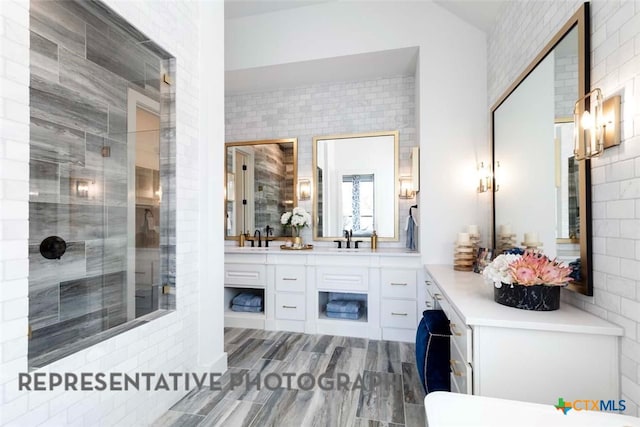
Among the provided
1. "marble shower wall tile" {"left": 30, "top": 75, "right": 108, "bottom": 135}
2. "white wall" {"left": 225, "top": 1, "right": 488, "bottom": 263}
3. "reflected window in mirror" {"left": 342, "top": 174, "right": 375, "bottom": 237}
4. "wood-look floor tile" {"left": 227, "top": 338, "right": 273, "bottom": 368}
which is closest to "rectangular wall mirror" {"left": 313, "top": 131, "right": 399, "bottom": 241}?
"reflected window in mirror" {"left": 342, "top": 174, "right": 375, "bottom": 237}

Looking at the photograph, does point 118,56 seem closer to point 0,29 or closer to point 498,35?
point 0,29

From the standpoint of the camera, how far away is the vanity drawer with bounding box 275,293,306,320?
344cm

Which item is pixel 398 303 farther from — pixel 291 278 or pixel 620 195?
pixel 620 195

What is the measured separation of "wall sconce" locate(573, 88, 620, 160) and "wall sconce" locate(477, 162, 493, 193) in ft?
4.39

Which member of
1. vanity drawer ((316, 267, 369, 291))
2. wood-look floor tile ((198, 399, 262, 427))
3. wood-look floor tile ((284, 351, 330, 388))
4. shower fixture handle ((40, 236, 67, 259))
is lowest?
wood-look floor tile ((284, 351, 330, 388))

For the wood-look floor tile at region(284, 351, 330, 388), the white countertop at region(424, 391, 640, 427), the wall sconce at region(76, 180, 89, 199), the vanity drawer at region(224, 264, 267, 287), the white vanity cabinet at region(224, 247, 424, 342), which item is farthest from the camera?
the vanity drawer at region(224, 264, 267, 287)

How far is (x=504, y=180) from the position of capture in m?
2.53

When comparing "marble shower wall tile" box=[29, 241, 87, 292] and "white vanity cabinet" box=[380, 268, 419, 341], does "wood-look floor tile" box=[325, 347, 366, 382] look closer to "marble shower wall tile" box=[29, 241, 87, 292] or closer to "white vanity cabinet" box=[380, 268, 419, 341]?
"white vanity cabinet" box=[380, 268, 419, 341]

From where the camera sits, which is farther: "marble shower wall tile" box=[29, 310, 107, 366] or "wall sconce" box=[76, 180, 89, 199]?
"wall sconce" box=[76, 180, 89, 199]

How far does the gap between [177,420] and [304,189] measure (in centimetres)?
273

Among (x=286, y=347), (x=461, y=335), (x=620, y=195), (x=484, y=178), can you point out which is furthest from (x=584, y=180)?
(x=286, y=347)

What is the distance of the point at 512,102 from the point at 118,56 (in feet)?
8.90

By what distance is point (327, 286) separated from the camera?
3.39 meters

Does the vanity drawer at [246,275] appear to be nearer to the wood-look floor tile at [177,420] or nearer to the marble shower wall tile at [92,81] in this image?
the wood-look floor tile at [177,420]
